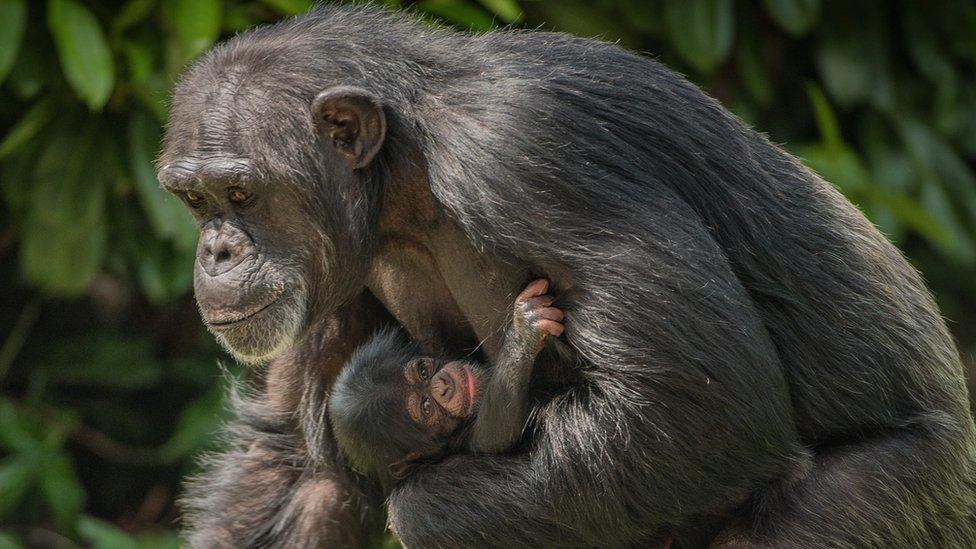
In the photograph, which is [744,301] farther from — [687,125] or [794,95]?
[794,95]

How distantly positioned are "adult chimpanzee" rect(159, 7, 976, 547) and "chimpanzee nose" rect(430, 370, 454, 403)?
0.72 ft

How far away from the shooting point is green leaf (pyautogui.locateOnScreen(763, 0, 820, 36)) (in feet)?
23.2

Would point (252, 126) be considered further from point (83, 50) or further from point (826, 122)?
point (826, 122)

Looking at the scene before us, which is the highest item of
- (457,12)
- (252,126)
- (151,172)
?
(252,126)

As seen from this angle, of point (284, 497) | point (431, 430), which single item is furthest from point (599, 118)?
point (284, 497)

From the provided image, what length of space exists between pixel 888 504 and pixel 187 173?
2.25 metres

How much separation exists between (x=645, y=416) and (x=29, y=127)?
12.2 ft

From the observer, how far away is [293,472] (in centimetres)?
491

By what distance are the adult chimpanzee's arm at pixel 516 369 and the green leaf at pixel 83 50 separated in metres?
2.56

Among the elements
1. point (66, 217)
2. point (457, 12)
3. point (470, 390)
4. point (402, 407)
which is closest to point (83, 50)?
point (66, 217)

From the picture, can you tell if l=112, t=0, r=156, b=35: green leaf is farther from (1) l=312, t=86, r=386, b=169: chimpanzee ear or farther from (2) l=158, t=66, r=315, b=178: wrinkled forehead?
(1) l=312, t=86, r=386, b=169: chimpanzee ear

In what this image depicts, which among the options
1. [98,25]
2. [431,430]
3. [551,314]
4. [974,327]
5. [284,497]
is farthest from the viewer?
[974,327]

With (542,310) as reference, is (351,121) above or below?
above

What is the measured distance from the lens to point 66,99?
6422 mm
